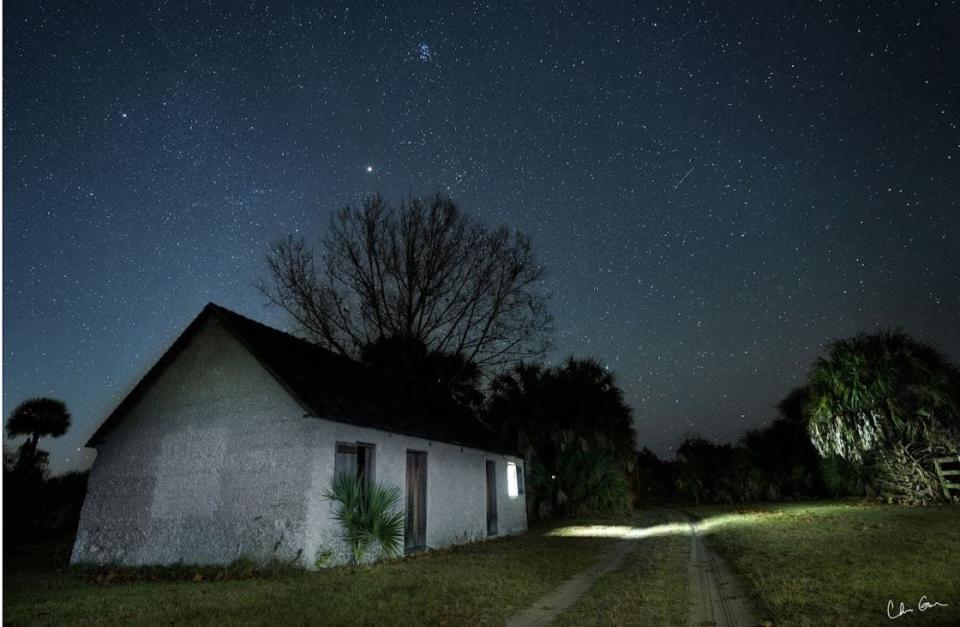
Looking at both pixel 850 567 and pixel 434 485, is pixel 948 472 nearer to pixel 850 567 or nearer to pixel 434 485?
pixel 850 567

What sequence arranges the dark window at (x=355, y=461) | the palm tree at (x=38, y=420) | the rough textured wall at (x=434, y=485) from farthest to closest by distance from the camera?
the palm tree at (x=38, y=420)
the dark window at (x=355, y=461)
the rough textured wall at (x=434, y=485)

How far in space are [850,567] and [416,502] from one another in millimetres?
9018

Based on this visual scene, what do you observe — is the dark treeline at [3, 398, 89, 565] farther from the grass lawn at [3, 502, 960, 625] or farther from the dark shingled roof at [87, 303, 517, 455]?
the dark shingled roof at [87, 303, 517, 455]

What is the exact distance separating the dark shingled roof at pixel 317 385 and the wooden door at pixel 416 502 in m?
0.82

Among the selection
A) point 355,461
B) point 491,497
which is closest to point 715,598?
point 355,461

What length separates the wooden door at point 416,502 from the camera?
41.9 feet

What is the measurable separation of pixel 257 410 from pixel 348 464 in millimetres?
2225

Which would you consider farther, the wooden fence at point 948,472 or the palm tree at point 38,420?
the palm tree at point 38,420

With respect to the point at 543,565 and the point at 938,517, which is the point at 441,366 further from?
the point at 938,517

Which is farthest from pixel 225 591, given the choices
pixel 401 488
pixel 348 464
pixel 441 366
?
pixel 441 366

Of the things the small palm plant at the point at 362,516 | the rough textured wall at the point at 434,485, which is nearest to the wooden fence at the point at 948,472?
the rough textured wall at the point at 434,485

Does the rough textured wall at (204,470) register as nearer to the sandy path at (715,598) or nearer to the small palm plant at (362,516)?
the small palm plant at (362,516)

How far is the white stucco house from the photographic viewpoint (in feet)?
32.9
